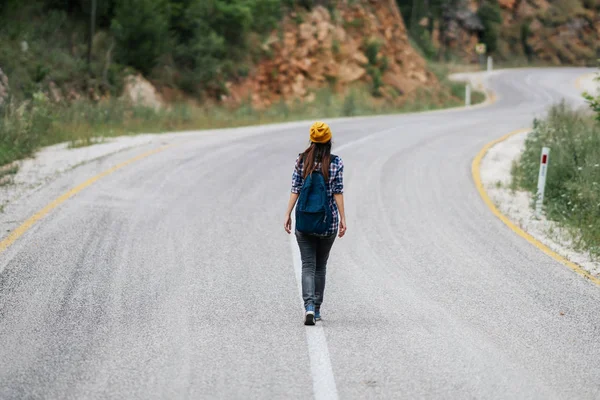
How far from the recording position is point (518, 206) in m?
13.6

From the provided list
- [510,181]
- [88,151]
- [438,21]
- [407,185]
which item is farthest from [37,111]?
[438,21]

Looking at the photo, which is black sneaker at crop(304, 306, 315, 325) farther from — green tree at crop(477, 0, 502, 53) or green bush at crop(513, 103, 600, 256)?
green tree at crop(477, 0, 502, 53)

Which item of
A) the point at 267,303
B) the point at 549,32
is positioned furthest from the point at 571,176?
the point at 549,32

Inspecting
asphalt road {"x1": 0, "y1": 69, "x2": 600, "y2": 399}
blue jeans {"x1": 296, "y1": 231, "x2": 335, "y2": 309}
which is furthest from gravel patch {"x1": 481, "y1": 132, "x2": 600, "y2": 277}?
blue jeans {"x1": 296, "y1": 231, "x2": 335, "y2": 309}

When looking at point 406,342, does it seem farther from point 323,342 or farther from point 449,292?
point 449,292

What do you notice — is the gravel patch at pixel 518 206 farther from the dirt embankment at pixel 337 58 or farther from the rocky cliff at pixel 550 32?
the rocky cliff at pixel 550 32

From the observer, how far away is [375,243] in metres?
10.4

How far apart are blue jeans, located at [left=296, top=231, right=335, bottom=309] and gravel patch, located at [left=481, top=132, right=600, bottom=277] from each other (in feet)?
12.2

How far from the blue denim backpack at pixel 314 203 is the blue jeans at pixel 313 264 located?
0.14 metres

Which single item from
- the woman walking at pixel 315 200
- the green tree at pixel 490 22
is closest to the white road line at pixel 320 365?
the woman walking at pixel 315 200

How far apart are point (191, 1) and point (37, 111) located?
13.2 meters

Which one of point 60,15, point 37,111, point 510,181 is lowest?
point 510,181

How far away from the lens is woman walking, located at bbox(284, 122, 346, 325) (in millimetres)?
6789

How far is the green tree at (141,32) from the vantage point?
27.4 meters
